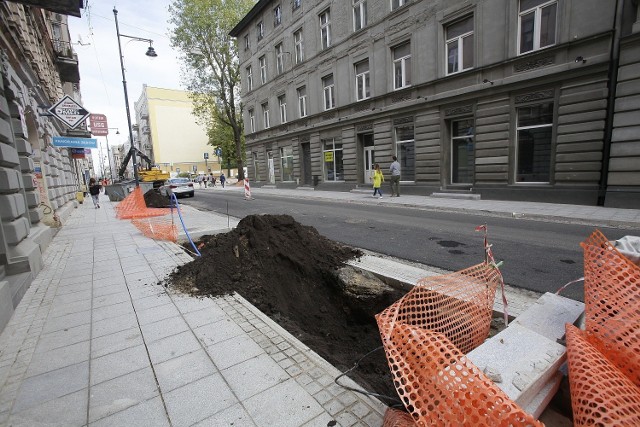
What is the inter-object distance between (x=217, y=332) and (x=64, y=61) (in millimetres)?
25540

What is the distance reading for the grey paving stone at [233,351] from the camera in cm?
279

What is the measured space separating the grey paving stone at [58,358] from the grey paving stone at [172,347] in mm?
599

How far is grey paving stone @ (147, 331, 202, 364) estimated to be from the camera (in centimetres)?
292

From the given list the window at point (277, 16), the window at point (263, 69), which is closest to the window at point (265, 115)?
the window at point (263, 69)

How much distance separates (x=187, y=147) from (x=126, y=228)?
63.7 meters

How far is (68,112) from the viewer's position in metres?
8.78

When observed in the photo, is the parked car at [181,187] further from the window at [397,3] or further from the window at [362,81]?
the window at [397,3]

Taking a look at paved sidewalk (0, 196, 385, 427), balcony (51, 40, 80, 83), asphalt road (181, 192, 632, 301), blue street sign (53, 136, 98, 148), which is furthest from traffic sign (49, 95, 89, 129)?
balcony (51, 40, 80, 83)

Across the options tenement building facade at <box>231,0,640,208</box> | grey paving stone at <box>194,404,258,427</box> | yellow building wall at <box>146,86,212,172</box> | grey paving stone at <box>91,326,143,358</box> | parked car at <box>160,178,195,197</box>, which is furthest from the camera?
yellow building wall at <box>146,86,212,172</box>

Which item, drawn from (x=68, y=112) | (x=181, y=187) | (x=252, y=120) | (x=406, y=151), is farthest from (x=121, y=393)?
(x=252, y=120)

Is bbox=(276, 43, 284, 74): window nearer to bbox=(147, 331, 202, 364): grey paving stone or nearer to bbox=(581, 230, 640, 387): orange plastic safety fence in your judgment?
bbox=(147, 331, 202, 364): grey paving stone

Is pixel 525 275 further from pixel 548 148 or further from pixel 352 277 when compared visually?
pixel 548 148

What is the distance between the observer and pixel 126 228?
10.2 meters

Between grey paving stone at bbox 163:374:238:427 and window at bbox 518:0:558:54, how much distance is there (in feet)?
48.0
